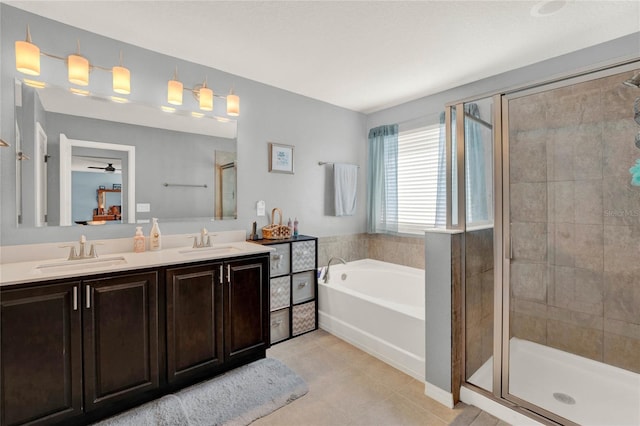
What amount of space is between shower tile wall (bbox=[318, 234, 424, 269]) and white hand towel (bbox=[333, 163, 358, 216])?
14.6 inches

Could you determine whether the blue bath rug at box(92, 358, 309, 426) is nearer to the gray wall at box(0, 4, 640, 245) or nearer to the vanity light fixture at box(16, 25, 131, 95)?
the gray wall at box(0, 4, 640, 245)

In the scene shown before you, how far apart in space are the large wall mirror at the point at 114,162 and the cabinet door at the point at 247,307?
725 mm

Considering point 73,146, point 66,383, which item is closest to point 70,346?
point 66,383

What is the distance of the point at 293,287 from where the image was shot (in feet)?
9.44

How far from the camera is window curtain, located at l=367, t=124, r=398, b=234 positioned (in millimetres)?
3650

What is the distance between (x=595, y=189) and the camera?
81.7 inches

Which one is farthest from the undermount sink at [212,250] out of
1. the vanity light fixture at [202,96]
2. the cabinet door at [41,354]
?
the vanity light fixture at [202,96]

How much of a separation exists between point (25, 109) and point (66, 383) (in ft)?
5.82

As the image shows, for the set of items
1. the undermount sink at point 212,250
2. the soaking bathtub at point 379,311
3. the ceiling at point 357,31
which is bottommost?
the soaking bathtub at point 379,311

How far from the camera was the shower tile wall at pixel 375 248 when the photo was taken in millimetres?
3463

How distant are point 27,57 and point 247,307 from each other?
219 centimetres

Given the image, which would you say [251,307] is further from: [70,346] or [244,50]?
[244,50]

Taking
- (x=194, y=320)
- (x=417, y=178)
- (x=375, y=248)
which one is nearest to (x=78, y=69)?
(x=194, y=320)

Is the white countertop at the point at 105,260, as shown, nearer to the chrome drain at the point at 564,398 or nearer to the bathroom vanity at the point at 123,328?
the bathroom vanity at the point at 123,328
